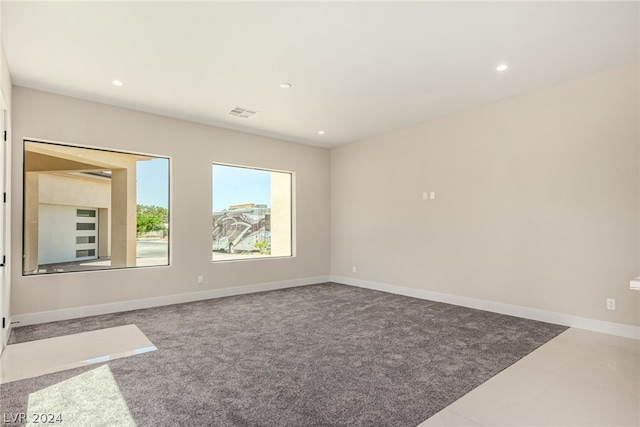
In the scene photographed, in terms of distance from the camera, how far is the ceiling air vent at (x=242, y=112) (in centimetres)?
505

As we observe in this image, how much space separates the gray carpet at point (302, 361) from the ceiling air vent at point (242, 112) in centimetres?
293

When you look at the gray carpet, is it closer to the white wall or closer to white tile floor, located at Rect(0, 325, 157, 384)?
white tile floor, located at Rect(0, 325, 157, 384)

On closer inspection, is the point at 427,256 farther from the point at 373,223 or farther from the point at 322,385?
the point at 322,385

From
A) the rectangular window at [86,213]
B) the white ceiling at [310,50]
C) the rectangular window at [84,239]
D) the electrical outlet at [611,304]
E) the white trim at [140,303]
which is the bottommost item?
the white trim at [140,303]

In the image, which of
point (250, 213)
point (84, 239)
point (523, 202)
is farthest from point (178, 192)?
point (523, 202)

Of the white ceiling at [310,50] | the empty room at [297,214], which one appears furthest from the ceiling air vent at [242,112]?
the white ceiling at [310,50]

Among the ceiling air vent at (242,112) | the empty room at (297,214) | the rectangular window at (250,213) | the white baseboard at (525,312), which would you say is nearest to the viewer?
the empty room at (297,214)

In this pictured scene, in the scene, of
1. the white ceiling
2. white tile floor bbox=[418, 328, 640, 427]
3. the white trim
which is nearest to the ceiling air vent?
the white ceiling

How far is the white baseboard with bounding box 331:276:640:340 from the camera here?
372cm

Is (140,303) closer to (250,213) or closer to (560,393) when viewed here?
(250,213)

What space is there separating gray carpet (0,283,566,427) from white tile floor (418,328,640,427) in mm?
130

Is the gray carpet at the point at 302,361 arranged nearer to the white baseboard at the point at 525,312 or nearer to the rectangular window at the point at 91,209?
the white baseboard at the point at 525,312

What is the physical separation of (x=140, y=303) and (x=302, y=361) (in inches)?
124

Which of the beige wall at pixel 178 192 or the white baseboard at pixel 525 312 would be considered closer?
the white baseboard at pixel 525 312
